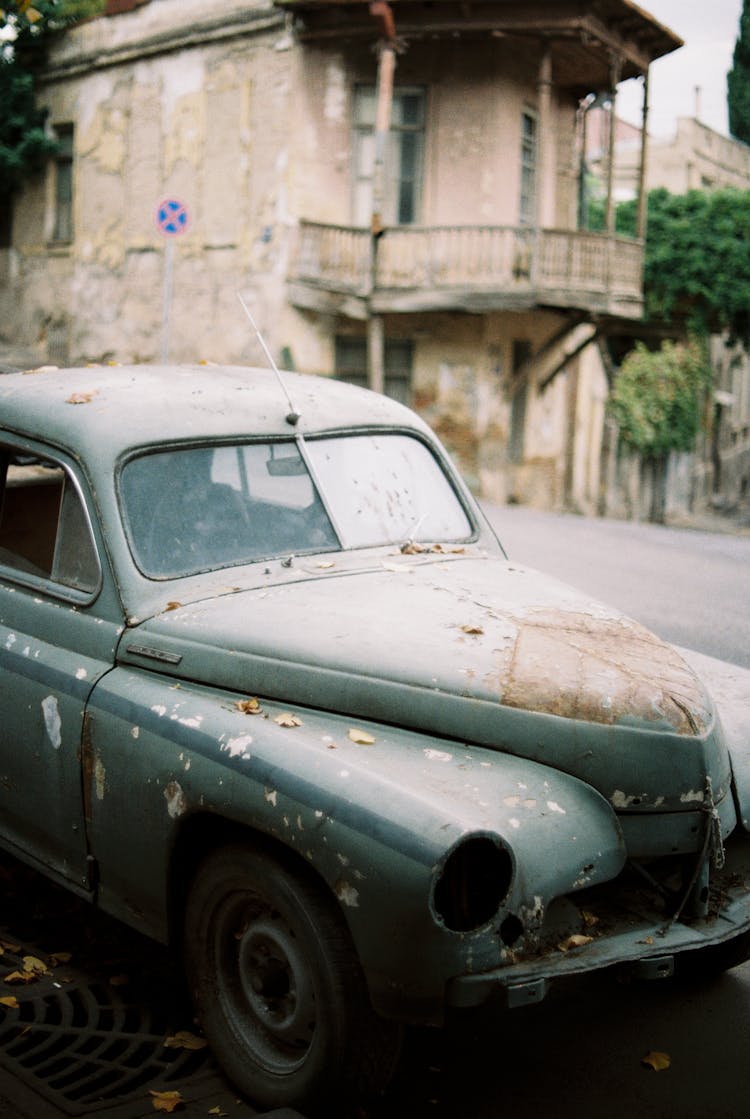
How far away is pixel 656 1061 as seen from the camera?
130 inches

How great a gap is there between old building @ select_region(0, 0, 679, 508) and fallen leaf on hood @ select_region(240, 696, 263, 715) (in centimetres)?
1538

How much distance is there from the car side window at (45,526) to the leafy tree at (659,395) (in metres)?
19.3

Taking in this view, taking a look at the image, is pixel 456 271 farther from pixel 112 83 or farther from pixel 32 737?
pixel 32 737

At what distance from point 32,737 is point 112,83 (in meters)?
20.5

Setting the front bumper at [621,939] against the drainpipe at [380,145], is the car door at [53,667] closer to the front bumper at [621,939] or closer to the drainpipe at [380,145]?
the front bumper at [621,939]

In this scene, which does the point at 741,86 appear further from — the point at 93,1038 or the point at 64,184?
the point at 93,1038

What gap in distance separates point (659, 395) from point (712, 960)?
66.3 feet

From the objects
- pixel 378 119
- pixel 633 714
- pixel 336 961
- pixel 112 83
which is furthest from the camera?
pixel 112 83

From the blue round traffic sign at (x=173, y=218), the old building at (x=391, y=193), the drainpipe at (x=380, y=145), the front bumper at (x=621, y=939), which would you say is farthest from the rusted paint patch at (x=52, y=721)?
the old building at (x=391, y=193)

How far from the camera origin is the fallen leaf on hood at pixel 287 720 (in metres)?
3.11

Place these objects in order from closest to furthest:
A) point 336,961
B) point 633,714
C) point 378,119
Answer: point 336,961, point 633,714, point 378,119

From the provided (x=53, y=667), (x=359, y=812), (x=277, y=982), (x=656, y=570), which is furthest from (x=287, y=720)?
(x=656, y=570)

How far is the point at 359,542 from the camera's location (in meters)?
4.07

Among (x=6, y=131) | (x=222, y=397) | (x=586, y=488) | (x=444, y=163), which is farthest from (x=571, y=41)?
(x=222, y=397)
